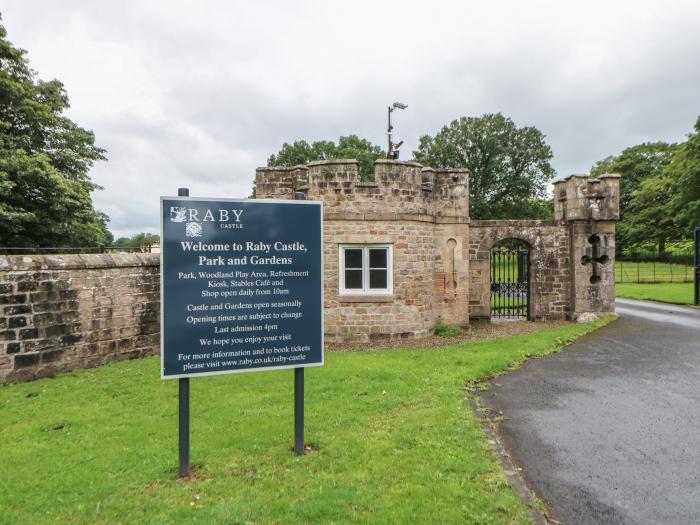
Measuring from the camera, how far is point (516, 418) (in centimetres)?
572

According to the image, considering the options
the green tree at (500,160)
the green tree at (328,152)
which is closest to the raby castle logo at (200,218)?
the green tree at (328,152)

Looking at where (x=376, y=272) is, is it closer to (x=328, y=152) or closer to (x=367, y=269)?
(x=367, y=269)

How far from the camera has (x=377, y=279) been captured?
1138cm

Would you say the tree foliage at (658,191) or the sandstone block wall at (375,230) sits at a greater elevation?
the tree foliage at (658,191)

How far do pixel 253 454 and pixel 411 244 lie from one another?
782cm

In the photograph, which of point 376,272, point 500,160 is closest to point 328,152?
point 500,160

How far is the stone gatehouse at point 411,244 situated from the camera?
1115cm

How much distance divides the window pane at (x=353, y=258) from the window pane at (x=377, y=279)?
1.34ft

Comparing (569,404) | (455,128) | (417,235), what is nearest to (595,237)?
(417,235)

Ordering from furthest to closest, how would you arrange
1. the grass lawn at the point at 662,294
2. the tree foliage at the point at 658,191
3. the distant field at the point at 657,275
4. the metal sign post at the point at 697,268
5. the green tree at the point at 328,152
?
the green tree at the point at 328,152 < the tree foliage at the point at 658,191 < the distant field at the point at 657,275 < the grass lawn at the point at 662,294 < the metal sign post at the point at 697,268

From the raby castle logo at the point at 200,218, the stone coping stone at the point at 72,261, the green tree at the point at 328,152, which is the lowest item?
the stone coping stone at the point at 72,261

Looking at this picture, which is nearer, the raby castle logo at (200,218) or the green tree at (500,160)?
the raby castle logo at (200,218)

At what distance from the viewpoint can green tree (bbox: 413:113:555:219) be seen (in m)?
44.2

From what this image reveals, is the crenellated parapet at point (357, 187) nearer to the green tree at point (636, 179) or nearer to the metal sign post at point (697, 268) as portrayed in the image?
the metal sign post at point (697, 268)
